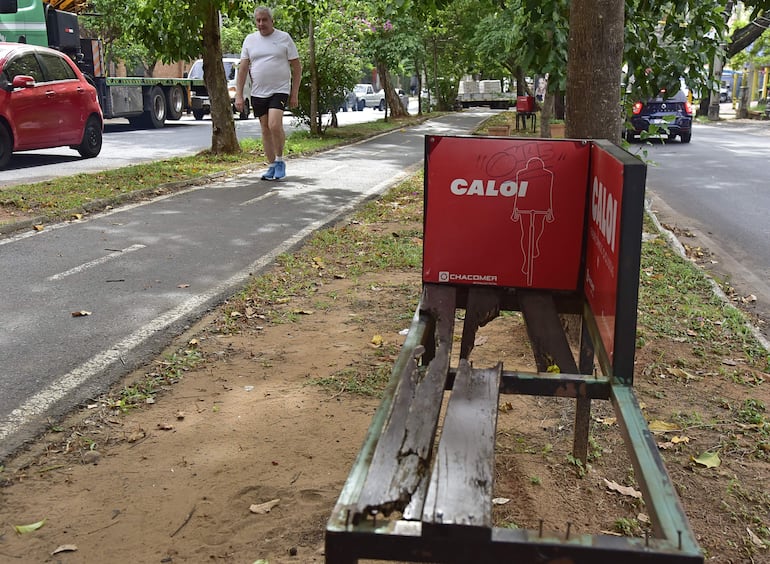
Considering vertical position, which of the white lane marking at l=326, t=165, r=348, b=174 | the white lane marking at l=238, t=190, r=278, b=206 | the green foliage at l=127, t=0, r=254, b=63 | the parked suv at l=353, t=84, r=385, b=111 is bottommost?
the parked suv at l=353, t=84, r=385, b=111

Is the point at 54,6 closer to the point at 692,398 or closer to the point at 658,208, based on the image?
the point at 658,208

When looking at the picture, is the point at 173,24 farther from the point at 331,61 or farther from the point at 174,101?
the point at 174,101

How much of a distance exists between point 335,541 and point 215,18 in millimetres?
15079

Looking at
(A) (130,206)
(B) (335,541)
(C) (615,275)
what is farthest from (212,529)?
(A) (130,206)

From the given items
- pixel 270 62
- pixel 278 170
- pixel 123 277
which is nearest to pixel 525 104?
pixel 278 170

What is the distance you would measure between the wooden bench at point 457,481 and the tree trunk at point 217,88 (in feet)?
44.7

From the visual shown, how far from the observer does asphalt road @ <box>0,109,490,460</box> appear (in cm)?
457

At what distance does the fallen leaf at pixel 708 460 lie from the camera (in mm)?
3652

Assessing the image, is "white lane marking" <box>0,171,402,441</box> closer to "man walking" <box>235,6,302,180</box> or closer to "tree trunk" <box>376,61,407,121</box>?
"man walking" <box>235,6,302,180</box>

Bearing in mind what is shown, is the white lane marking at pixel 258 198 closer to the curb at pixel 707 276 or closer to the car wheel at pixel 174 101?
the curb at pixel 707 276

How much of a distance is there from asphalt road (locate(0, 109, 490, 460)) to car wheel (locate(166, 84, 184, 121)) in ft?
52.6

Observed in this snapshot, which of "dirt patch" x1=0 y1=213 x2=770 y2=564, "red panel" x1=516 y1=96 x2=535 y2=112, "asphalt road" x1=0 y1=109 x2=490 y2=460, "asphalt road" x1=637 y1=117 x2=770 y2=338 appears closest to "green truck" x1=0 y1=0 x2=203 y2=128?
"asphalt road" x1=0 y1=109 x2=490 y2=460

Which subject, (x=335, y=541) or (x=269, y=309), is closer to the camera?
(x=335, y=541)

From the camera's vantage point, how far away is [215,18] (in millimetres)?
15750
